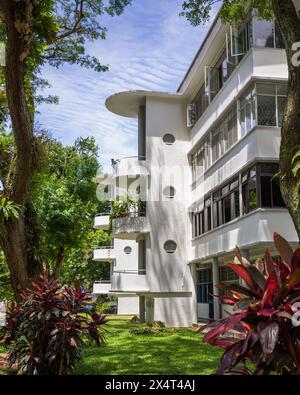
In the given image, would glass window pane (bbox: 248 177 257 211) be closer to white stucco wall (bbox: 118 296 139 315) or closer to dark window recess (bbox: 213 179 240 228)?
dark window recess (bbox: 213 179 240 228)

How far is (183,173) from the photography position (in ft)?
82.6

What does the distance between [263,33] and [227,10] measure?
17.9 feet

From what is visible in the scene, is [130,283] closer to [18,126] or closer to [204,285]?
[204,285]

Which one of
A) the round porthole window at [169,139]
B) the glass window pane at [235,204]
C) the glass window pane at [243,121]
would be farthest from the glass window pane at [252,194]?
the round porthole window at [169,139]

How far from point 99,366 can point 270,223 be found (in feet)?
24.1

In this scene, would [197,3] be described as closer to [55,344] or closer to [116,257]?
[55,344]

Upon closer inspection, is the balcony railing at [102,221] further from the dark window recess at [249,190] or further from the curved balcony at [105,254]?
the dark window recess at [249,190]

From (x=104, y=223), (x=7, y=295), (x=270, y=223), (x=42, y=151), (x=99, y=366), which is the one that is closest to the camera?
(x=99, y=366)

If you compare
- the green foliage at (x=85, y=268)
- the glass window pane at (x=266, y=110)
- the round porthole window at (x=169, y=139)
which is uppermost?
the round porthole window at (x=169, y=139)

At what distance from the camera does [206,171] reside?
852 inches

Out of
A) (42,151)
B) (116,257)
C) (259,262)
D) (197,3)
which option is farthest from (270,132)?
(116,257)

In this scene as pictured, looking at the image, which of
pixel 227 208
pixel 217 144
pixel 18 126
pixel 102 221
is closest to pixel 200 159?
pixel 217 144

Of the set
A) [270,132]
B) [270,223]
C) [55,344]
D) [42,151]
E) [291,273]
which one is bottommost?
[55,344]

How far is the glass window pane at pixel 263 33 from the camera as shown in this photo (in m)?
16.8
